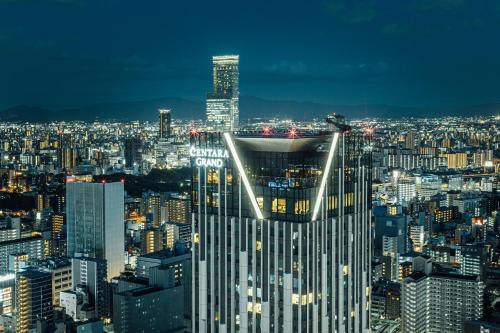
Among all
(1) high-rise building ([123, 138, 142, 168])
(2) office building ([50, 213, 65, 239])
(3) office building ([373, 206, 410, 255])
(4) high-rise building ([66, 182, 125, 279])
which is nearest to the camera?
(4) high-rise building ([66, 182, 125, 279])

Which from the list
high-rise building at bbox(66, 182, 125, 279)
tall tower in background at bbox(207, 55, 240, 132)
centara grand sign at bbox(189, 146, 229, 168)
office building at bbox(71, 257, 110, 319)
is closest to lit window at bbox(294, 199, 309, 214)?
centara grand sign at bbox(189, 146, 229, 168)

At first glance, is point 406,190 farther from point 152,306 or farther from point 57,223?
point 152,306

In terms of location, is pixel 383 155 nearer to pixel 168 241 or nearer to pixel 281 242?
pixel 168 241

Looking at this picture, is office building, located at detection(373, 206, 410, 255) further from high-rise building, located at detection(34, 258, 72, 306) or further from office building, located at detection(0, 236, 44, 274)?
office building, located at detection(0, 236, 44, 274)

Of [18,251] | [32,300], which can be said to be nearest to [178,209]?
[18,251]

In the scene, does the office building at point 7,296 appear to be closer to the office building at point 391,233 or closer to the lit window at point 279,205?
the office building at point 391,233
